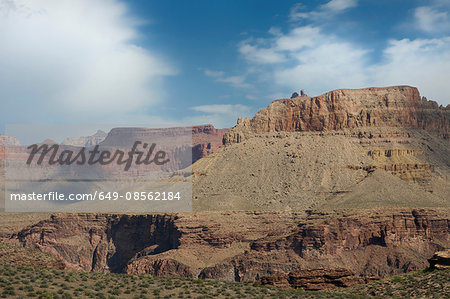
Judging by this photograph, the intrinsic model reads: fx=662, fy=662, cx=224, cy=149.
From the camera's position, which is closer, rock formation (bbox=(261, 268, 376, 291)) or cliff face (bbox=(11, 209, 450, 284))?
rock formation (bbox=(261, 268, 376, 291))

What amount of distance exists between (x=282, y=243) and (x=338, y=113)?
63121 mm

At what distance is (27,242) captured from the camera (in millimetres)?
160875

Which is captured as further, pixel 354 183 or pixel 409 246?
pixel 354 183

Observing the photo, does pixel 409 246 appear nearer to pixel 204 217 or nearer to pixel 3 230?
pixel 204 217

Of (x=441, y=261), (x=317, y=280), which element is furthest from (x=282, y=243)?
Answer: (x=441, y=261)

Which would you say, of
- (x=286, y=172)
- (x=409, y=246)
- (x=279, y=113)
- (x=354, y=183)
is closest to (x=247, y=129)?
(x=279, y=113)

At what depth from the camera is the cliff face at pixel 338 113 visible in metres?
188

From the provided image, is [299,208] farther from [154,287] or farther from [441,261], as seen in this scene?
[154,287]

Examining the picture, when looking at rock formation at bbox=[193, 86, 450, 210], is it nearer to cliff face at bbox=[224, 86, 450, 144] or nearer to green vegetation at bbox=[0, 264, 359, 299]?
cliff face at bbox=[224, 86, 450, 144]

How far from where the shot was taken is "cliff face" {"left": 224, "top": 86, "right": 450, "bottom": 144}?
188375mm

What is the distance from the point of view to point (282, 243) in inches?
5364

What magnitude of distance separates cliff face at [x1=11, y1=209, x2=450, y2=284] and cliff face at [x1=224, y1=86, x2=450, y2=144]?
4514 centimetres

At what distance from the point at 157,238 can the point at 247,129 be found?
5065 centimetres

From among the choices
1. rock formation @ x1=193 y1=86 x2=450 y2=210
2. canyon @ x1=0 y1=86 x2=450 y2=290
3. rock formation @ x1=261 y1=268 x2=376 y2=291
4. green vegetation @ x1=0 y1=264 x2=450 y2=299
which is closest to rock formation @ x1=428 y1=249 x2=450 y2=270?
green vegetation @ x1=0 y1=264 x2=450 y2=299
